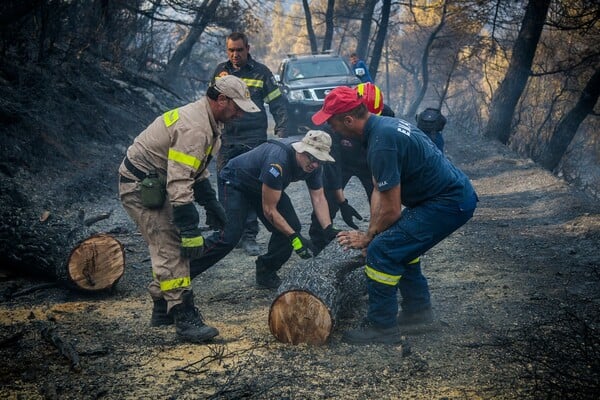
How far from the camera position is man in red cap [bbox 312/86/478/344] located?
328cm

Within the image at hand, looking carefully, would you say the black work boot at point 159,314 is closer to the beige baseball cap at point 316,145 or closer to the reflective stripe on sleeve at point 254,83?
the beige baseball cap at point 316,145

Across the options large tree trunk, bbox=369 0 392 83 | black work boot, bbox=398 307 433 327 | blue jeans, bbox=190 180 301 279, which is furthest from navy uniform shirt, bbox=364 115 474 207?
large tree trunk, bbox=369 0 392 83

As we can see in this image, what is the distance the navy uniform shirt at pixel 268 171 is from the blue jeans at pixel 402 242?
1.10 m

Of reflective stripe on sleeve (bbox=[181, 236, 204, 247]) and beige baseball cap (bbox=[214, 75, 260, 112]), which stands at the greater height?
beige baseball cap (bbox=[214, 75, 260, 112])

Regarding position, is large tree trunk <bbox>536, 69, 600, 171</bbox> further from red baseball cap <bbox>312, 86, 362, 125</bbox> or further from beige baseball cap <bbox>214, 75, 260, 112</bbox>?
beige baseball cap <bbox>214, 75, 260, 112</bbox>

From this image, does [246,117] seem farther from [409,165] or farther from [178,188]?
[409,165]

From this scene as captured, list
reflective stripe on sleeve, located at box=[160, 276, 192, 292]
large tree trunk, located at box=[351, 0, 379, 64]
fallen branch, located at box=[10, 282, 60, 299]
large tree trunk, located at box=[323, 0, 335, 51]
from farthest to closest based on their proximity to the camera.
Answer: large tree trunk, located at box=[351, 0, 379, 64] → large tree trunk, located at box=[323, 0, 335, 51] → fallen branch, located at box=[10, 282, 60, 299] → reflective stripe on sleeve, located at box=[160, 276, 192, 292]

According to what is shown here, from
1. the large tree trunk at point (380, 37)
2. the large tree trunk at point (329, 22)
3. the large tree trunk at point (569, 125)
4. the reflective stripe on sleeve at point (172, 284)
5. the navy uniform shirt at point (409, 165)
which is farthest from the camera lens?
the large tree trunk at point (329, 22)

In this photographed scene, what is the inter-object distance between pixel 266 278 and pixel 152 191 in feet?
5.44

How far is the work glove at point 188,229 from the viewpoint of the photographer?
336 centimetres

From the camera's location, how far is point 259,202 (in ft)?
15.2

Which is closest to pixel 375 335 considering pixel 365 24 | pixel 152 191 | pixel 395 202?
pixel 395 202

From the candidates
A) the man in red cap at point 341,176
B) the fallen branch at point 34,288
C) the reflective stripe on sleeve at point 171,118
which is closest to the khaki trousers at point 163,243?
the reflective stripe on sleeve at point 171,118

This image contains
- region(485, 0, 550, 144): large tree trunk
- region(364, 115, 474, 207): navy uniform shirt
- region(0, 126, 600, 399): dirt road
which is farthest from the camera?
region(485, 0, 550, 144): large tree trunk
